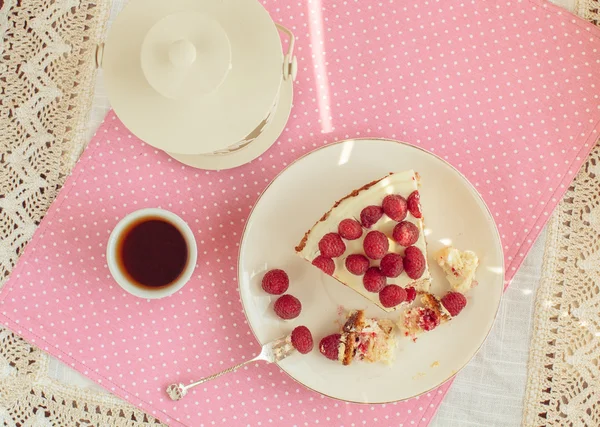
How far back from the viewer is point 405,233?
1.30 metres

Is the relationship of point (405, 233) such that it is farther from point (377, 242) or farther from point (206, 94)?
point (206, 94)

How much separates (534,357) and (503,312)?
0.15 m

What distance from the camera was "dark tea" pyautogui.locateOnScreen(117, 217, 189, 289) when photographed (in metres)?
1.41

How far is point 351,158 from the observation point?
1417 mm

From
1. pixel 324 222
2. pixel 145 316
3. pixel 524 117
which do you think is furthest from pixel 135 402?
pixel 524 117

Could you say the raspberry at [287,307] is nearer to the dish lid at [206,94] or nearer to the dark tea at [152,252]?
the dark tea at [152,252]

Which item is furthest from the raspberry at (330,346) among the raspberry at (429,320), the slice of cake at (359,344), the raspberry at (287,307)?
the raspberry at (429,320)

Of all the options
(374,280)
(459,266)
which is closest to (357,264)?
(374,280)

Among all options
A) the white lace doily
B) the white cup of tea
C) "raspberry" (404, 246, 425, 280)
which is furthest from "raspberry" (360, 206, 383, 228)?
the white lace doily

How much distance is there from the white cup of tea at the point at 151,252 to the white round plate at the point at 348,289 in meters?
0.15

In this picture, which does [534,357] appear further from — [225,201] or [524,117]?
[225,201]

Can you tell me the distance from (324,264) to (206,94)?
19.3 inches

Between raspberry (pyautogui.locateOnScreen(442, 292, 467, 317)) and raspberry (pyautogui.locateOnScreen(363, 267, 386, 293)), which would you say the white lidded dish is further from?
raspberry (pyautogui.locateOnScreen(442, 292, 467, 317))

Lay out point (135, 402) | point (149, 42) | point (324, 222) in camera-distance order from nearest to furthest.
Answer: point (149, 42) → point (324, 222) → point (135, 402)
